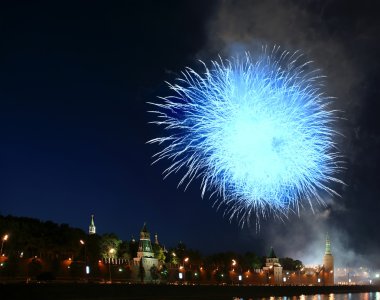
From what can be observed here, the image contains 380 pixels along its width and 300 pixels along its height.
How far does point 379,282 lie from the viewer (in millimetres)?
164250

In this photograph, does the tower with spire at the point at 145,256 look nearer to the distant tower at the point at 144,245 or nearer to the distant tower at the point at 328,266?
the distant tower at the point at 144,245

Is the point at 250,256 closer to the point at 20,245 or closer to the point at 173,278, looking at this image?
the point at 173,278

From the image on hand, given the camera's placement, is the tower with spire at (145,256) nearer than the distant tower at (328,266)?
Yes

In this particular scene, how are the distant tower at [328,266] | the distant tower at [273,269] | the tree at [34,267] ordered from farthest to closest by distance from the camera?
the distant tower at [328,266]
the distant tower at [273,269]
the tree at [34,267]

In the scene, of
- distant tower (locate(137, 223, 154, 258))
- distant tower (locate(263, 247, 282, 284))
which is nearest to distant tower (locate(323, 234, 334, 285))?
distant tower (locate(263, 247, 282, 284))

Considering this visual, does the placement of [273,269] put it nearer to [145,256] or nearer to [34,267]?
[145,256]

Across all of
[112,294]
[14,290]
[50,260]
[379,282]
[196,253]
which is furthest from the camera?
[379,282]

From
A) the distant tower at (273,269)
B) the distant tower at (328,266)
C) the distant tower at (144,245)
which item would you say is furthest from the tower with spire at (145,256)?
the distant tower at (328,266)

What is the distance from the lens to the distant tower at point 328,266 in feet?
478

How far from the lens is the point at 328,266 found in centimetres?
15188

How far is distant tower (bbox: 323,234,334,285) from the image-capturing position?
146 m

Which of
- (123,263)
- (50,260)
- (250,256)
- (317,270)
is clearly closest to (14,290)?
(50,260)

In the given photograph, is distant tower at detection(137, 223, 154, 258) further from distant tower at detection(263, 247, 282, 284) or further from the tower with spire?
distant tower at detection(263, 247, 282, 284)

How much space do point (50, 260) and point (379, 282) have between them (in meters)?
125
